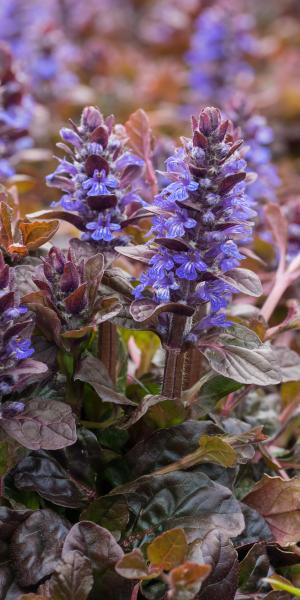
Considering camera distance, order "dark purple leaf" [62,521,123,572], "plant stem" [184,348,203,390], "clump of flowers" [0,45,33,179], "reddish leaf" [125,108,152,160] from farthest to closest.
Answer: "clump of flowers" [0,45,33,179] → "reddish leaf" [125,108,152,160] → "plant stem" [184,348,203,390] → "dark purple leaf" [62,521,123,572]

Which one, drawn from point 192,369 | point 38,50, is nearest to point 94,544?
point 192,369

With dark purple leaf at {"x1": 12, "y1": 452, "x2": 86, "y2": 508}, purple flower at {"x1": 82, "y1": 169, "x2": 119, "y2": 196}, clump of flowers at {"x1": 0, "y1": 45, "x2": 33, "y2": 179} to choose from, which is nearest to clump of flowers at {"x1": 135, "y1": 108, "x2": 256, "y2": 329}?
purple flower at {"x1": 82, "y1": 169, "x2": 119, "y2": 196}

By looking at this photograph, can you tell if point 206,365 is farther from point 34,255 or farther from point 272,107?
point 272,107

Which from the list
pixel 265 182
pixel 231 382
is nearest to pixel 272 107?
pixel 265 182

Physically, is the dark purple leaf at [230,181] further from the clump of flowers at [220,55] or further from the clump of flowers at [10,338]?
the clump of flowers at [220,55]

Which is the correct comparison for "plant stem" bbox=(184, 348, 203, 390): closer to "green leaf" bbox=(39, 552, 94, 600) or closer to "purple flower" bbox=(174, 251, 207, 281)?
"purple flower" bbox=(174, 251, 207, 281)
